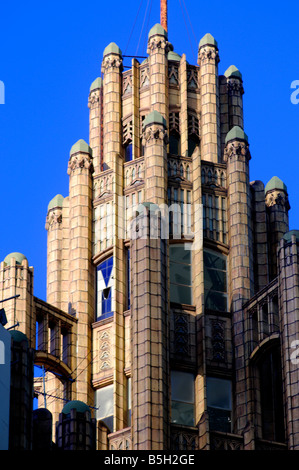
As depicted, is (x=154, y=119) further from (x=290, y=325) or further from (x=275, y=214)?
(x=290, y=325)

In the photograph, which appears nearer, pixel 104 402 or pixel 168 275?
pixel 168 275

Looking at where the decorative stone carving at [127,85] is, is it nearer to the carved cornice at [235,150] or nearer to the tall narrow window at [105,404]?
the carved cornice at [235,150]

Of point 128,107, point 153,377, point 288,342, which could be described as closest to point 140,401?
point 153,377

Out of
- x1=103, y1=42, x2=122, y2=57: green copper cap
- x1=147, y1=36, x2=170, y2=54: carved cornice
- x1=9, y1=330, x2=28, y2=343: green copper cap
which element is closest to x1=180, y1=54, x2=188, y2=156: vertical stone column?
x1=147, y1=36, x2=170, y2=54: carved cornice

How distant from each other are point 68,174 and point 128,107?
181 inches

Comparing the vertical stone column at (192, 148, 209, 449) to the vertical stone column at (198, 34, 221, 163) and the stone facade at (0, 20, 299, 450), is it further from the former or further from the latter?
the vertical stone column at (198, 34, 221, 163)

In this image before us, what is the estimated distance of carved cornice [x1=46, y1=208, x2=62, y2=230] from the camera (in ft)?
316

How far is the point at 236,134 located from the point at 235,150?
35.0 inches

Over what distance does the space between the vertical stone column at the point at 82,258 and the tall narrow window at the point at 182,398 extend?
4.14 meters

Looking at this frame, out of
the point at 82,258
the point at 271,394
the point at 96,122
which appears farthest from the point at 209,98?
the point at 271,394

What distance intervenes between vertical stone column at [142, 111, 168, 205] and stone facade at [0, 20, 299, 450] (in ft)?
0.21

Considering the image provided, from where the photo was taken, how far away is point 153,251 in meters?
85.3

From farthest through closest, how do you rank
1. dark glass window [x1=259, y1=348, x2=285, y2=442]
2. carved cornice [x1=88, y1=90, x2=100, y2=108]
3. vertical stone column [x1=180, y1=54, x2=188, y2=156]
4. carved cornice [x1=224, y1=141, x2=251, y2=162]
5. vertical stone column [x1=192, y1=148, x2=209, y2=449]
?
carved cornice [x1=88, y1=90, x2=100, y2=108] < vertical stone column [x1=180, y1=54, x2=188, y2=156] < carved cornice [x1=224, y1=141, x2=251, y2=162] < dark glass window [x1=259, y1=348, x2=285, y2=442] < vertical stone column [x1=192, y1=148, x2=209, y2=449]

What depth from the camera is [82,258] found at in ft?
304
